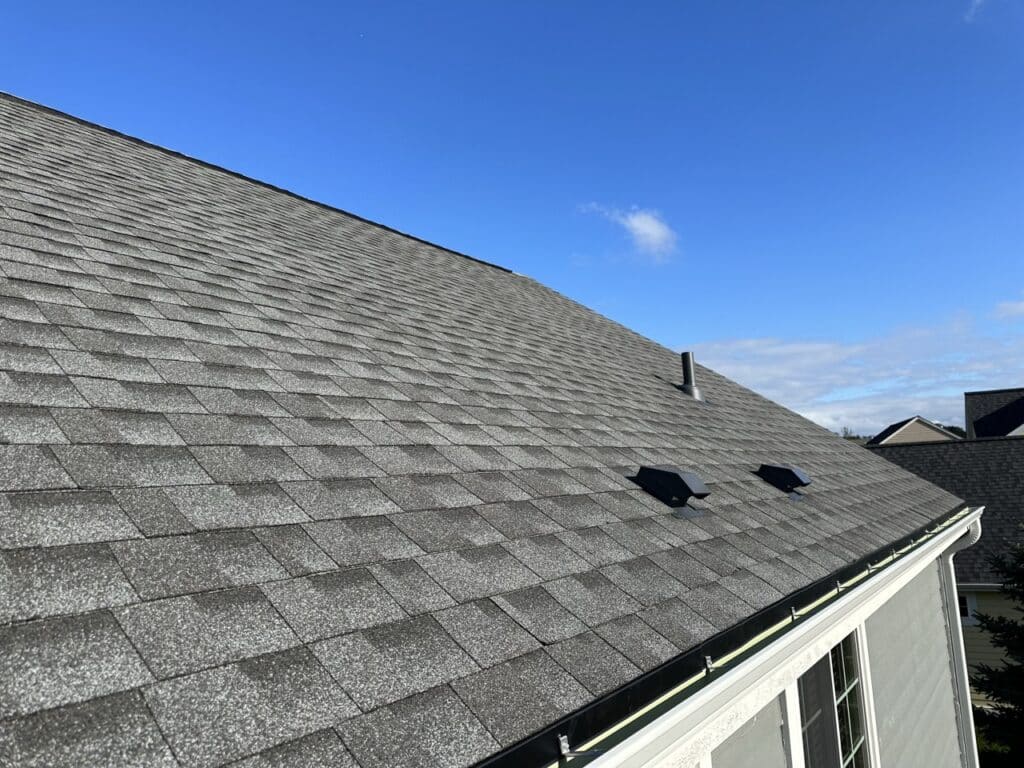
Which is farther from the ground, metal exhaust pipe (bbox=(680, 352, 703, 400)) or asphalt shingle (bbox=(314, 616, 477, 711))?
metal exhaust pipe (bbox=(680, 352, 703, 400))

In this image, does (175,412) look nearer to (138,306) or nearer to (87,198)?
(138,306)

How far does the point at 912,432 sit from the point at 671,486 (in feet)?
161

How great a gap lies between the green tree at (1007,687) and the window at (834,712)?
10406 millimetres

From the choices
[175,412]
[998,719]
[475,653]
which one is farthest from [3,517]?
A: [998,719]

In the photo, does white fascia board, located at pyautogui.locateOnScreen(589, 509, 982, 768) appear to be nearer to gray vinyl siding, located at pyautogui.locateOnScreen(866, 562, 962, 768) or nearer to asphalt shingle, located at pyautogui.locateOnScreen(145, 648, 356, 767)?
asphalt shingle, located at pyautogui.locateOnScreen(145, 648, 356, 767)

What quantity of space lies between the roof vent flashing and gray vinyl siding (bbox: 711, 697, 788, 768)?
4.93ft

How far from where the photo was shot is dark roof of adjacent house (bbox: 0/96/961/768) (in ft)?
6.25

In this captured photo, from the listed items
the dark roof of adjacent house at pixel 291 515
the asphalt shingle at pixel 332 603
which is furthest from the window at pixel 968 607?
the asphalt shingle at pixel 332 603

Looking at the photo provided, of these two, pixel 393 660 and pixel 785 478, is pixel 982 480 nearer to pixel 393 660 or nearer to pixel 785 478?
pixel 785 478

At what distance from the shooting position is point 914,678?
853 centimetres

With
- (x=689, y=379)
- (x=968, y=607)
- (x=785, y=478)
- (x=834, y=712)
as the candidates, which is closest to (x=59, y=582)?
(x=834, y=712)

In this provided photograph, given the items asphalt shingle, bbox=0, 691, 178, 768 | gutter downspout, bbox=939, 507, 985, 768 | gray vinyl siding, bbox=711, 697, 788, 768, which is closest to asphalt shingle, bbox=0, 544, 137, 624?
asphalt shingle, bbox=0, 691, 178, 768

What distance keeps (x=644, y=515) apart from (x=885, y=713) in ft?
15.1

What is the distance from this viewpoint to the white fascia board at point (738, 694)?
2.88 meters
